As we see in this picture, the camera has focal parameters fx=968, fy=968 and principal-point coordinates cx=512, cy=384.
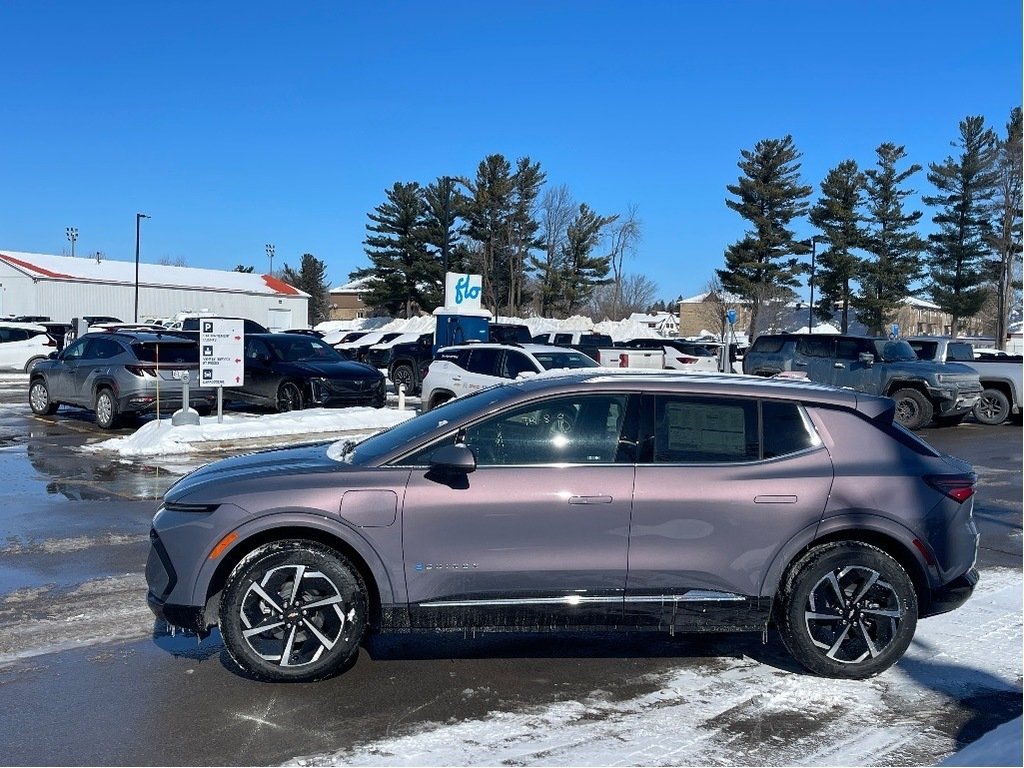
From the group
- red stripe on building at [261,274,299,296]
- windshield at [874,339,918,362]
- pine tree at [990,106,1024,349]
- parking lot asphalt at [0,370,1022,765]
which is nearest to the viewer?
parking lot asphalt at [0,370,1022,765]

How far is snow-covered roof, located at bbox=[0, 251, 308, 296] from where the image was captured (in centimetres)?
6744

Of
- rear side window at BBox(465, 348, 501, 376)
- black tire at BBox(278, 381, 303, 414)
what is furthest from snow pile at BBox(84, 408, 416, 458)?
rear side window at BBox(465, 348, 501, 376)

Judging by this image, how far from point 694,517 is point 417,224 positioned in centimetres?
6591

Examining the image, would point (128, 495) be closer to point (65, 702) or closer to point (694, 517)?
point (65, 702)

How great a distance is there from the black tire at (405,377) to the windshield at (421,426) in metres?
20.6

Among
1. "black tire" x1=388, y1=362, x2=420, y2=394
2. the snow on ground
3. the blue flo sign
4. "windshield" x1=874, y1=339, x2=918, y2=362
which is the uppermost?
the blue flo sign

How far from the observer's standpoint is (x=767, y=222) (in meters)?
60.0

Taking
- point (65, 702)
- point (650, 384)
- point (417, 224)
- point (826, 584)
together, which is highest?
point (417, 224)

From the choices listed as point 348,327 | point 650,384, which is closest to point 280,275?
point 348,327

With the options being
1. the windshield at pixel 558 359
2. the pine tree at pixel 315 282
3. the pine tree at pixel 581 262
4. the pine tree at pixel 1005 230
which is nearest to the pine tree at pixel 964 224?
the pine tree at pixel 1005 230

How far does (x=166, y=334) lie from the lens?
1786cm

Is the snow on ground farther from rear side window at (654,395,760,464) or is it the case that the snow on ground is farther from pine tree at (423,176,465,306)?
pine tree at (423,176,465,306)

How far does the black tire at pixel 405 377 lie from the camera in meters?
26.6

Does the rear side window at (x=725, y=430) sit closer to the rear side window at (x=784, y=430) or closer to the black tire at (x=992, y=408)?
the rear side window at (x=784, y=430)
